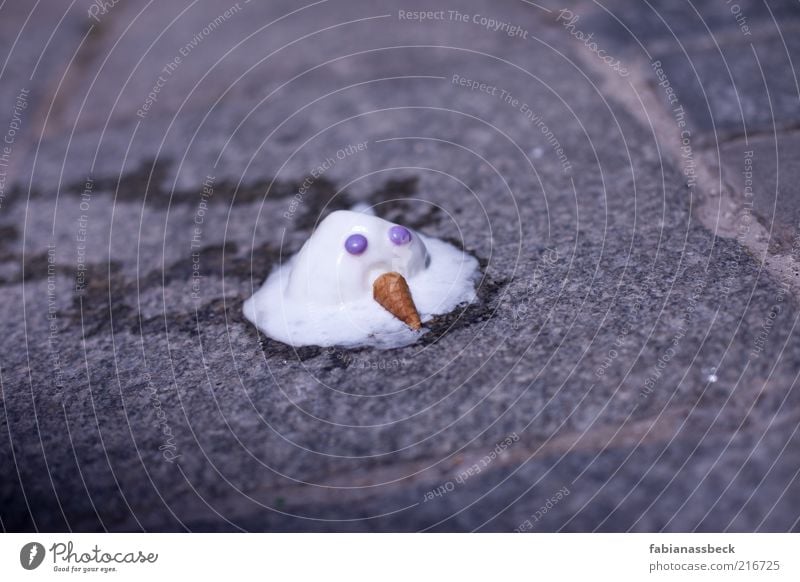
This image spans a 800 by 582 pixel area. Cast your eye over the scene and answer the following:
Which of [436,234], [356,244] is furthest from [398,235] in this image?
[436,234]

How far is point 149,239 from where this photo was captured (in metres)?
1.69

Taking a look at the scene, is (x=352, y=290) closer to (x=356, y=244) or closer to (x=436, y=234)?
(x=356, y=244)

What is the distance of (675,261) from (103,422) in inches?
38.8

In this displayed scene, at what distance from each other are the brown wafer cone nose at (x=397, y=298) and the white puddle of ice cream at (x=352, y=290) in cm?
1

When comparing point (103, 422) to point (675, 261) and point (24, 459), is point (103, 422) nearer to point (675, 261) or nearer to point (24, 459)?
point (24, 459)

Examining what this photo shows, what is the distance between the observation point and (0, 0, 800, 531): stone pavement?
1010 millimetres

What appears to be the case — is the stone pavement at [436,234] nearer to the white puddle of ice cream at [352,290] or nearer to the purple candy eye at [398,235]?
the white puddle of ice cream at [352,290]

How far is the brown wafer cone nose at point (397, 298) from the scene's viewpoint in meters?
1.23

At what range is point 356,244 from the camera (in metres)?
1.24

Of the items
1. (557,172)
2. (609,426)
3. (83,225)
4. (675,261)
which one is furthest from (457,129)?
(609,426)
